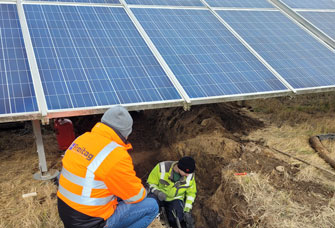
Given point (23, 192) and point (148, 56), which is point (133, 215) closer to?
point (23, 192)

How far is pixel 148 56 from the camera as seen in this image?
772 cm

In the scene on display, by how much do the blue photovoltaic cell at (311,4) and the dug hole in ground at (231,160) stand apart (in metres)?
3.17

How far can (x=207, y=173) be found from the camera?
8594mm

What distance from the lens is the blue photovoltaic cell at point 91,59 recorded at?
256 inches

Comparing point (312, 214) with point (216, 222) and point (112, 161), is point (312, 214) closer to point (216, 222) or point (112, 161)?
point (216, 222)

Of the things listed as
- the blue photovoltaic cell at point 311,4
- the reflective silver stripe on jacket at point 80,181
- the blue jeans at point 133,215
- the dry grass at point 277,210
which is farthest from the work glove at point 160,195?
the blue photovoltaic cell at point 311,4

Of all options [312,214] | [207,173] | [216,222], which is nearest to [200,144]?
[207,173]

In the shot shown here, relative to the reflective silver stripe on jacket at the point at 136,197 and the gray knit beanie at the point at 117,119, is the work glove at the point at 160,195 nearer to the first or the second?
the reflective silver stripe on jacket at the point at 136,197

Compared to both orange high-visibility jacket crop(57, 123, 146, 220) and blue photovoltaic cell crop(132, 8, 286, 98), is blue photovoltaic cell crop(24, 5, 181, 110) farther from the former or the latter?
orange high-visibility jacket crop(57, 123, 146, 220)

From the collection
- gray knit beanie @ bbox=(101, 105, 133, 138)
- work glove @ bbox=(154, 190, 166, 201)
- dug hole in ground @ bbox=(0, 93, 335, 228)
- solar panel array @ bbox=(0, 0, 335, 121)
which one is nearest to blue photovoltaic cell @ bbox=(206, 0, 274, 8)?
solar panel array @ bbox=(0, 0, 335, 121)

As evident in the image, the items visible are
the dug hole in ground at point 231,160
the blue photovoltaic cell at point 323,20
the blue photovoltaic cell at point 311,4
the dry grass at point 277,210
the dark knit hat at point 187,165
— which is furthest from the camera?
the blue photovoltaic cell at point 311,4

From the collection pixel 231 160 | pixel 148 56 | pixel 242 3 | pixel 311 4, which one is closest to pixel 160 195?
pixel 231 160

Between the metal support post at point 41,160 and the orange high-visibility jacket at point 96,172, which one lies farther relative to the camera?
the metal support post at point 41,160

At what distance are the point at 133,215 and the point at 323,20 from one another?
376 inches
